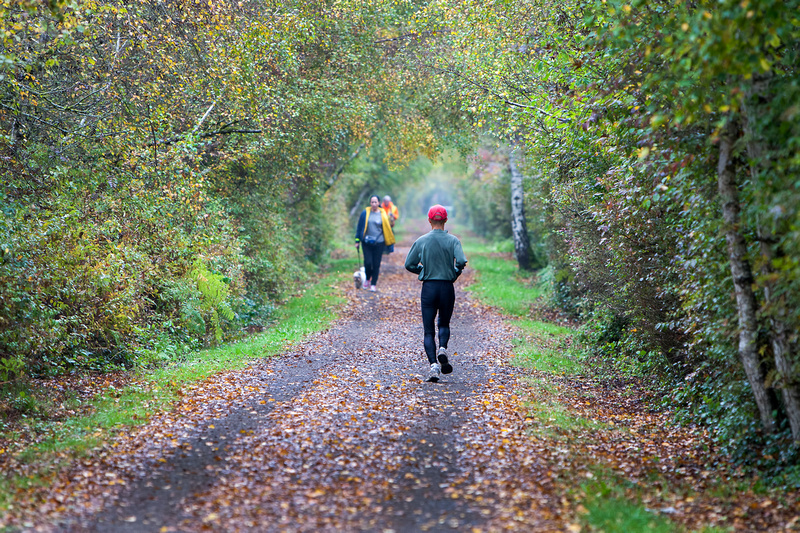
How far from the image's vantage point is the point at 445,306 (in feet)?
28.7

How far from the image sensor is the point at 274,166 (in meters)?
15.6

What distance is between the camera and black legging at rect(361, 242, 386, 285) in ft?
55.2

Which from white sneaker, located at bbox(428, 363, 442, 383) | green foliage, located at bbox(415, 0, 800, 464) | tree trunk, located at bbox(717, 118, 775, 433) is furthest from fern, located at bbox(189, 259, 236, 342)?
tree trunk, located at bbox(717, 118, 775, 433)

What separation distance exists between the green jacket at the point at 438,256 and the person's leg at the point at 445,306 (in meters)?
0.13

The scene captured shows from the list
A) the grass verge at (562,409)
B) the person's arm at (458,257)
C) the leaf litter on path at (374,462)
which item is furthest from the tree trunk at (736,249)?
the person's arm at (458,257)

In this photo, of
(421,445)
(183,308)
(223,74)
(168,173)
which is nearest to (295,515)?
(421,445)

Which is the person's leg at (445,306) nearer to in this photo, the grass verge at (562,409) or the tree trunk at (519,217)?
the grass verge at (562,409)

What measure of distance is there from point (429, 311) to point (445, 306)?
222 mm

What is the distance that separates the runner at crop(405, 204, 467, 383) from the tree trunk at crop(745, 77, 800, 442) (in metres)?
3.98

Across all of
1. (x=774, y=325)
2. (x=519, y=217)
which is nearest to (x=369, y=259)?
(x=519, y=217)

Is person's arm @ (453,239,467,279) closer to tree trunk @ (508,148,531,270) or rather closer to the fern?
the fern

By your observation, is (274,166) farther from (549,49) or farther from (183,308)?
(549,49)

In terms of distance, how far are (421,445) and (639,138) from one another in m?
3.65

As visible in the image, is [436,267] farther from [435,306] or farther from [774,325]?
[774,325]
